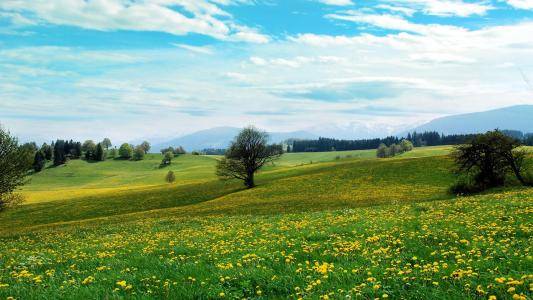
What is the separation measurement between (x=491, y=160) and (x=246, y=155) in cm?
4652

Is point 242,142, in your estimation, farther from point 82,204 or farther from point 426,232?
point 426,232

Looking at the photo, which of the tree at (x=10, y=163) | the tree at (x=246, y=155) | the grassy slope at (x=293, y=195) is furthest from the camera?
the tree at (x=246, y=155)

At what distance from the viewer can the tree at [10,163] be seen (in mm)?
40500

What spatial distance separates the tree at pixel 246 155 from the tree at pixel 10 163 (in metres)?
40.8

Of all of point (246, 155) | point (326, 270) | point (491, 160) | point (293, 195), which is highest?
point (246, 155)

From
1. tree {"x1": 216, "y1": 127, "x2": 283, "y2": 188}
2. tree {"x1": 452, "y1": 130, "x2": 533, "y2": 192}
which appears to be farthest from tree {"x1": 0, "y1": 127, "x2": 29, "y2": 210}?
tree {"x1": 452, "y1": 130, "x2": 533, "y2": 192}

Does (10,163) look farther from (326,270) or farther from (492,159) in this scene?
(492,159)

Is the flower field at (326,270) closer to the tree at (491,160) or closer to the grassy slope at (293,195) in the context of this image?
the grassy slope at (293,195)

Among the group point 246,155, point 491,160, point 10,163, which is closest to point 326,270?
point 491,160

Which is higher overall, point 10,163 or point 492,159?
point 10,163

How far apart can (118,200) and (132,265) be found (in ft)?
223

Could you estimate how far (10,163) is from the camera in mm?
40594

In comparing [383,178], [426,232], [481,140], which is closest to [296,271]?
[426,232]

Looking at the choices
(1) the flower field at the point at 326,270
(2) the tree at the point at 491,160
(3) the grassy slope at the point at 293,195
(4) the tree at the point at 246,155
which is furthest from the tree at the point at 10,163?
(2) the tree at the point at 491,160
